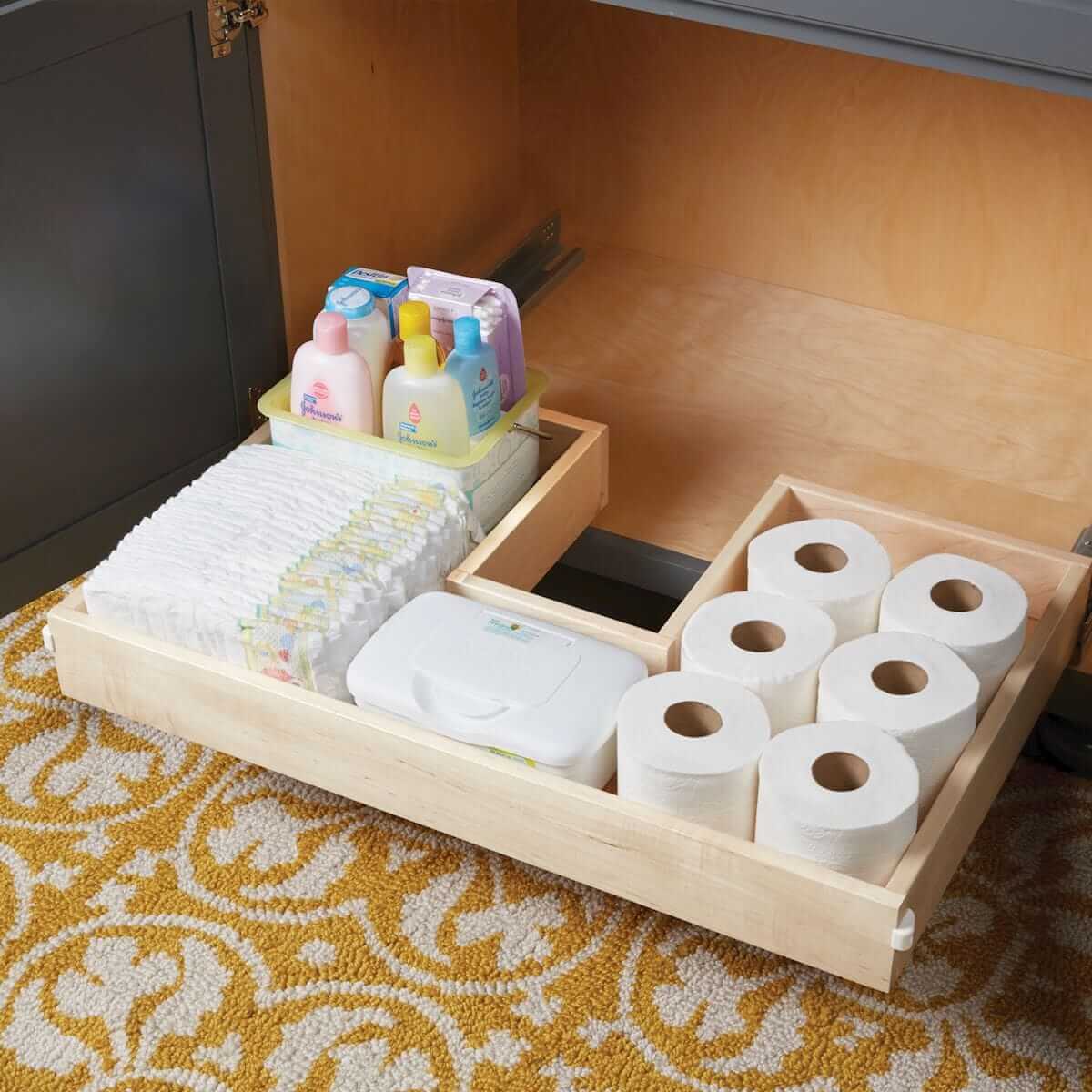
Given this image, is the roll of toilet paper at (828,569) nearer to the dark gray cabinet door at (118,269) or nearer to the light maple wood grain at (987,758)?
the light maple wood grain at (987,758)

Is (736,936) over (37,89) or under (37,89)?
under

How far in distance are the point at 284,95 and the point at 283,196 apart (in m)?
0.10

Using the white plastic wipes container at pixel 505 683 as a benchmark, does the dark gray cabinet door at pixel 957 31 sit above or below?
above

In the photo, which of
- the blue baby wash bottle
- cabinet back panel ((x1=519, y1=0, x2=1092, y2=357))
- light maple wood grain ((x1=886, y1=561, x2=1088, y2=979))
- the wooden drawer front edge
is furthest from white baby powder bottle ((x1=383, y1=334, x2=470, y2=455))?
cabinet back panel ((x1=519, y1=0, x2=1092, y2=357))

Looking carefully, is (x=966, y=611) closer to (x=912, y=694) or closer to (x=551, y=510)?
(x=912, y=694)

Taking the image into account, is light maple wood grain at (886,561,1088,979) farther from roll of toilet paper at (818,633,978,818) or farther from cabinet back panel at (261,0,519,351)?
cabinet back panel at (261,0,519,351)

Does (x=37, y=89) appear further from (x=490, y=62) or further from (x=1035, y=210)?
(x=1035, y=210)

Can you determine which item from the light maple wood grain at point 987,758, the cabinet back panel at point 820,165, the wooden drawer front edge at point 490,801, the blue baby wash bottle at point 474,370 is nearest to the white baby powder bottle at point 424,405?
the blue baby wash bottle at point 474,370

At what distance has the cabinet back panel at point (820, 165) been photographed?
1.90m

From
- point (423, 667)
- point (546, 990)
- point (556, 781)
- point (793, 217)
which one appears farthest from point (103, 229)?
point (793, 217)

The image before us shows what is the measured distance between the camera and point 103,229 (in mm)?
1464

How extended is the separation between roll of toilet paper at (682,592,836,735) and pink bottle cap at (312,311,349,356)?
16.8 inches

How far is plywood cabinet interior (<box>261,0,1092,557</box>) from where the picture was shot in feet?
5.71

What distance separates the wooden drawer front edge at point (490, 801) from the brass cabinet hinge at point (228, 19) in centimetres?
52
